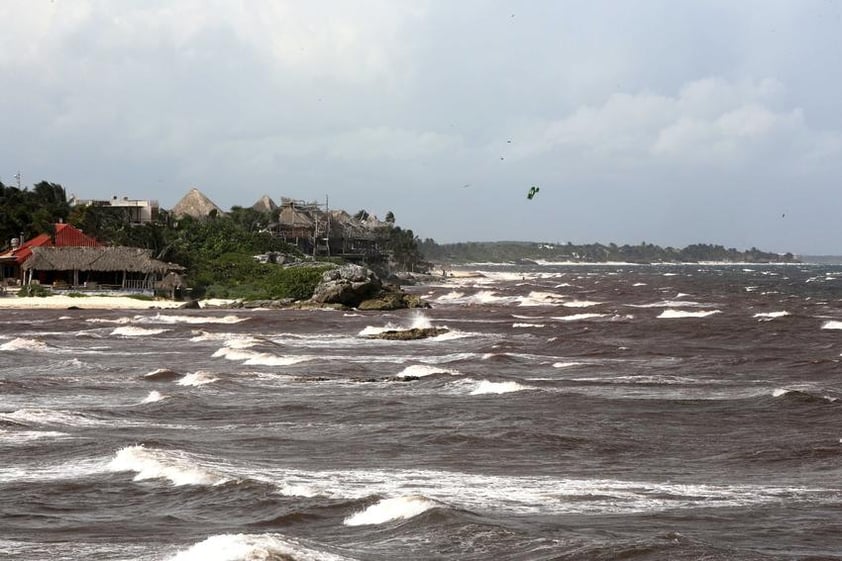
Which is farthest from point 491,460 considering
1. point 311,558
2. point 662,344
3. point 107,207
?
point 107,207

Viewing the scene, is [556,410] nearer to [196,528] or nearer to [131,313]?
[196,528]

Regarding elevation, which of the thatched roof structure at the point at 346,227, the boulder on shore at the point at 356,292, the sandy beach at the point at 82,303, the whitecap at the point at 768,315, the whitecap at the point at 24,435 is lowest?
the whitecap at the point at 24,435

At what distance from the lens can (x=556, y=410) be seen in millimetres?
28641

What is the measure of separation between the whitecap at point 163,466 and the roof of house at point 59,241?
197 ft

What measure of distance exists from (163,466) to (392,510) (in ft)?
16.8

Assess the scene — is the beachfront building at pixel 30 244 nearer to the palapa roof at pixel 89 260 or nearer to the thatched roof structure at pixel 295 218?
the palapa roof at pixel 89 260

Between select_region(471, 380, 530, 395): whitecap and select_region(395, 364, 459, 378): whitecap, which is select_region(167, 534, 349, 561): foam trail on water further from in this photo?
select_region(395, 364, 459, 378): whitecap

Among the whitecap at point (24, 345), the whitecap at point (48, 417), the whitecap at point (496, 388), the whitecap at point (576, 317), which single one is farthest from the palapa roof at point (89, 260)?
the whitecap at point (48, 417)

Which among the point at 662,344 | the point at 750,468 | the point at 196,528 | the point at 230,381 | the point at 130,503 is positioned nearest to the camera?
the point at 196,528

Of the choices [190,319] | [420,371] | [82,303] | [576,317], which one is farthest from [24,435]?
[576,317]

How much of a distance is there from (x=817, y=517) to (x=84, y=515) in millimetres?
10656

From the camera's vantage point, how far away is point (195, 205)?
12706 cm

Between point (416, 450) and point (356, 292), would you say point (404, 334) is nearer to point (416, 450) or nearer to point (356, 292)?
point (356, 292)

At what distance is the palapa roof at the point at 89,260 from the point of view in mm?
74000
